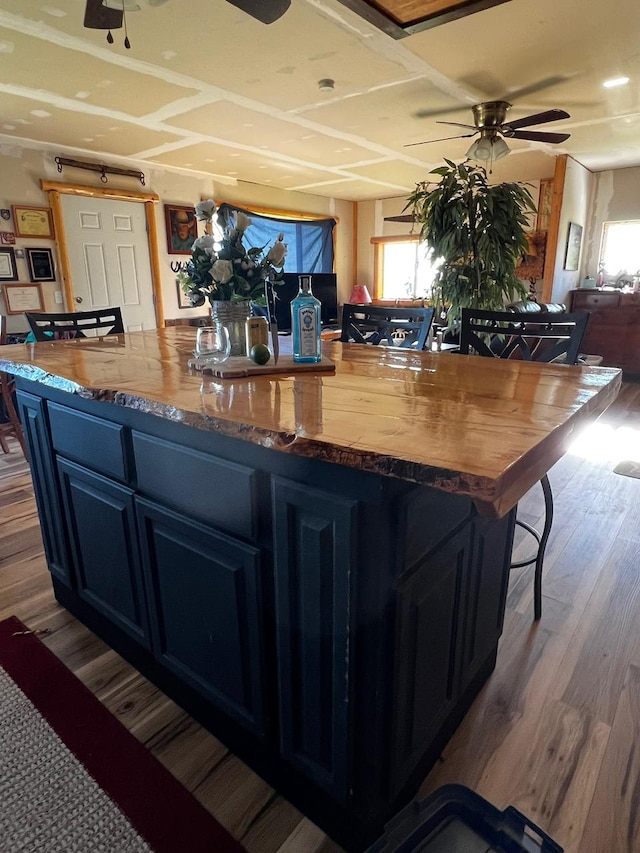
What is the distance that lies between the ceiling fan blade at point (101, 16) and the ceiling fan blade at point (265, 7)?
52 cm

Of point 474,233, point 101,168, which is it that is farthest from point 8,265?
→ point 474,233

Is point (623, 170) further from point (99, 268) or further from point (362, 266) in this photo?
point (99, 268)

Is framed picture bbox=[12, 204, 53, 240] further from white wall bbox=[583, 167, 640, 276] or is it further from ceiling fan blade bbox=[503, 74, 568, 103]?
white wall bbox=[583, 167, 640, 276]

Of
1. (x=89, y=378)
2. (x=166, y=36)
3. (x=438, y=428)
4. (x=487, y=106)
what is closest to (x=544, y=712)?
(x=438, y=428)

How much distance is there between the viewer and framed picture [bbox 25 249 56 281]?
4484 mm

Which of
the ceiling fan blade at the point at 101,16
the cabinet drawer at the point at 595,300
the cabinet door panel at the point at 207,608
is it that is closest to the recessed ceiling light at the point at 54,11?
the ceiling fan blade at the point at 101,16

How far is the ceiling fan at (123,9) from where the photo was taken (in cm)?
168

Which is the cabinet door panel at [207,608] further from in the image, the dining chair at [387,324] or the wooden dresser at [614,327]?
the wooden dresser at [614,327]

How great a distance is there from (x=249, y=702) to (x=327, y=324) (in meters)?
6.84

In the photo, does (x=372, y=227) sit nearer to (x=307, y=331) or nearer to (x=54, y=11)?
(x=54, y=11)

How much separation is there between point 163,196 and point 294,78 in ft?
9.23

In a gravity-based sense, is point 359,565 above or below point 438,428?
below

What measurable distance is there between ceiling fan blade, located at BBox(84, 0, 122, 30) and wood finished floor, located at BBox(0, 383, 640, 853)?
218cm

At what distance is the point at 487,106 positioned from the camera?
365 cm
